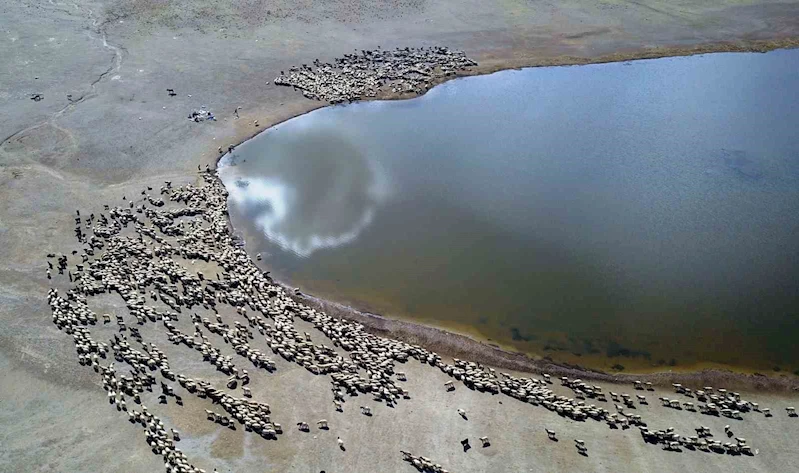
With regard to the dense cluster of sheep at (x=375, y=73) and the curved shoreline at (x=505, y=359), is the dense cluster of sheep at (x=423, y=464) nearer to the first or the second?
the curved shoreline at (x=505, y=359)

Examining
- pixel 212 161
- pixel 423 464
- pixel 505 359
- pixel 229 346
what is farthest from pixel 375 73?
pixel 423 464

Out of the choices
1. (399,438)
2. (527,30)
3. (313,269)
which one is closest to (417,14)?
(527,30)

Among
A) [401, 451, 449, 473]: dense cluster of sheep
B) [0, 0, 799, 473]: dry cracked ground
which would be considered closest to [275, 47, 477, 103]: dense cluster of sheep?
[0, 0, 799, 473]: dry cracked ground

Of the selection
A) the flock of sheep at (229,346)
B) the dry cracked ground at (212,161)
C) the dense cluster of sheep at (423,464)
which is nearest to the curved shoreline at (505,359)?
the flock of sheep at (229,346)

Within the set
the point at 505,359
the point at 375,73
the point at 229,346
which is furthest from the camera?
the point at 375,73

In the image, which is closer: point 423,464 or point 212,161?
point 423,464

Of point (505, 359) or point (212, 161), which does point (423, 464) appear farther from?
point (212, 161)
